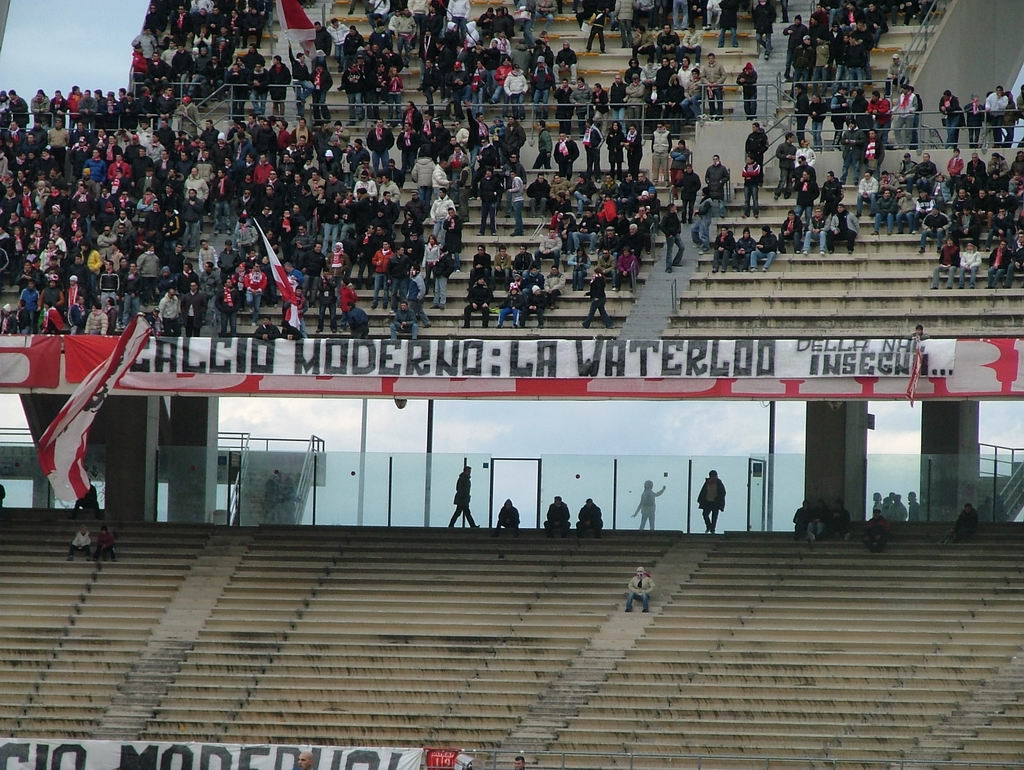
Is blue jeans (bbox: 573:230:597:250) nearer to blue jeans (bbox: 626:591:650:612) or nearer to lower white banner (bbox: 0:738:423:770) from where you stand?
blue jeans (bbox: 626:591:650:612)

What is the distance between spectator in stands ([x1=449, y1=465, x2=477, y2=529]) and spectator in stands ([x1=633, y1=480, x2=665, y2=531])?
3.10m

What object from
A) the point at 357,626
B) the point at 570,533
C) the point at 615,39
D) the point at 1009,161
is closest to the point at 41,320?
the point at 357,626

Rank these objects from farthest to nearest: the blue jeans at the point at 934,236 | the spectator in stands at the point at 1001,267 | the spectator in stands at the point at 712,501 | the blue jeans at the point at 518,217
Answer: the blue jeans at the point at 518,217, the blue jeans at the point at 934,236, the spectator in stands at the point at 712,501, the spectator in stands at the point at 1001,267

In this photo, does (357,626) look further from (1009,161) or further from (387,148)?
(1009,161)

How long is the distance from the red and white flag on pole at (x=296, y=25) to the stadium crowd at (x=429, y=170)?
43cm

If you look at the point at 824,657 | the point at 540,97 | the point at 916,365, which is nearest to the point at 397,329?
the point at 540,97

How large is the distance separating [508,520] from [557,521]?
923 mm

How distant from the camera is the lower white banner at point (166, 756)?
27016 mm

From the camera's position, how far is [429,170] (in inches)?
1547

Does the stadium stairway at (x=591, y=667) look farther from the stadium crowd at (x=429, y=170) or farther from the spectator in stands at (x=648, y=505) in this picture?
the stadium crowd at (x=429, y=170)

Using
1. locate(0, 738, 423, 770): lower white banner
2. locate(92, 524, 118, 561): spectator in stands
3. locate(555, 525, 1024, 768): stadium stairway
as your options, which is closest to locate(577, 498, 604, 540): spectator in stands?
locate(555, 525, 1024, 768): stadium stairway

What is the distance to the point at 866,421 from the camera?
36.7 meters

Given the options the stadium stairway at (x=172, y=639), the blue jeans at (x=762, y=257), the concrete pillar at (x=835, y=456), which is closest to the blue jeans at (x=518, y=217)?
the blue jeans at (x=762, y=257)

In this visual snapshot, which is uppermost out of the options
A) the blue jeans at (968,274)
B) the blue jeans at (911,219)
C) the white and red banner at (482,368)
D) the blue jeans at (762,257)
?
the blue jeans at (911,219)
